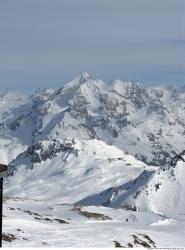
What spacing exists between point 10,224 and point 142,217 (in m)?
54.3

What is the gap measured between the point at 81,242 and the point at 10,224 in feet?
39.2

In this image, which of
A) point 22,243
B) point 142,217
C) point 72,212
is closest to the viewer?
point 22,243

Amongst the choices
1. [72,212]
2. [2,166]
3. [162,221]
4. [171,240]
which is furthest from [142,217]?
[2,166]

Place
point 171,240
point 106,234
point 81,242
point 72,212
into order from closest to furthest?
point 81,242
point 106,234
point 171,240
point 72,212

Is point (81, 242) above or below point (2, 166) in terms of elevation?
below

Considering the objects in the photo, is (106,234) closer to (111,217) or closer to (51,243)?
(51,243)

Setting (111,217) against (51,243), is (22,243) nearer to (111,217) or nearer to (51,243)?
(51,243)

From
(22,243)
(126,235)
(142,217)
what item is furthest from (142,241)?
(142,217)

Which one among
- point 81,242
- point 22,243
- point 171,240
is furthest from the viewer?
point 171,240

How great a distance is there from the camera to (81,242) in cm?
4912

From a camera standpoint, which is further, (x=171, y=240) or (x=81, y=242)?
(x=171, y=240)

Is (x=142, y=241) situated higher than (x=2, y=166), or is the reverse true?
(x=2, y=166)

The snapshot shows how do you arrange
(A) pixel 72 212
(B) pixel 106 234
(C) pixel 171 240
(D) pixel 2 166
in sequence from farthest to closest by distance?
(A) pixel 72 212 < (C) pixel 171 240 < (B) pixel 106 234 < (D) pixel 2 166

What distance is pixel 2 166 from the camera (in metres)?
23.4
